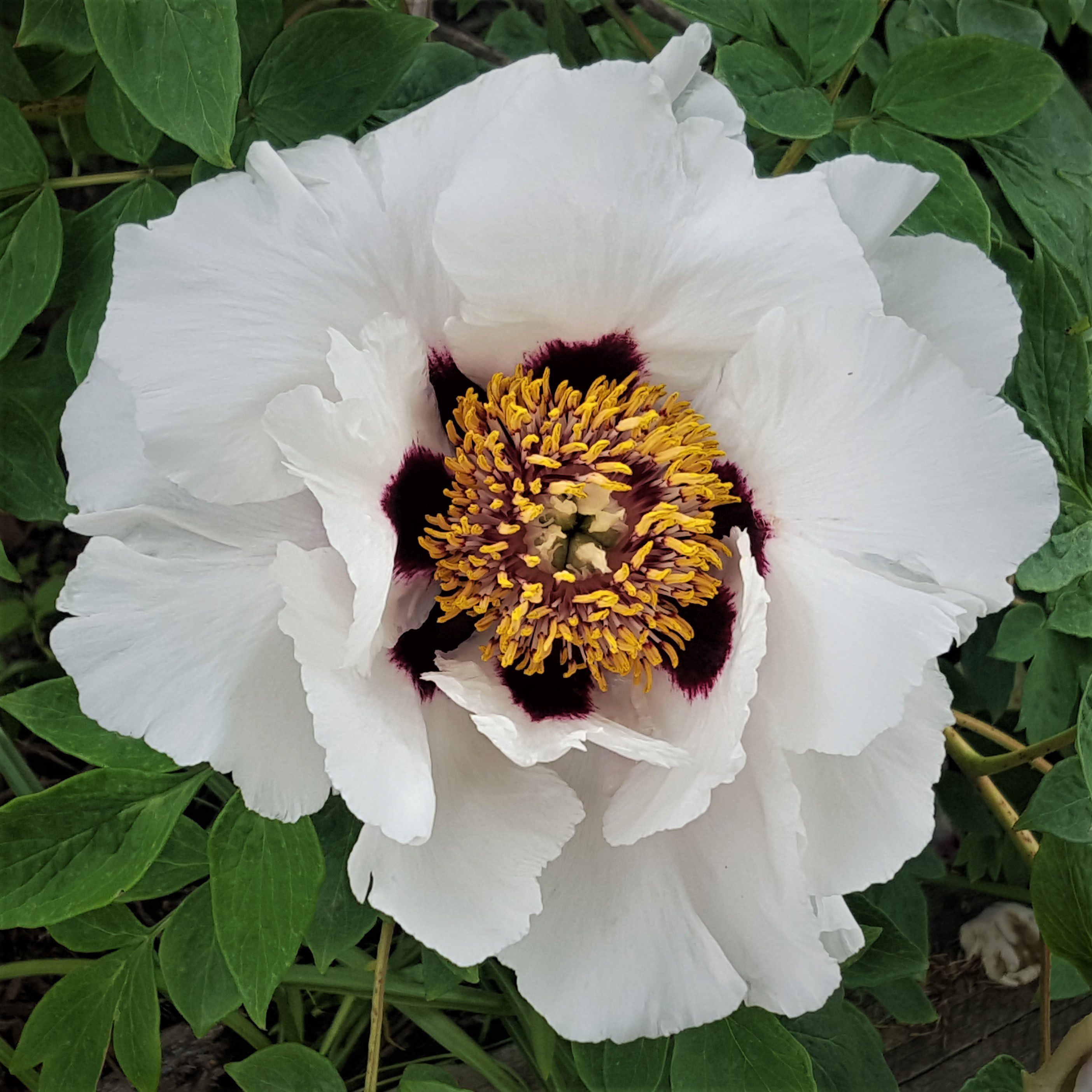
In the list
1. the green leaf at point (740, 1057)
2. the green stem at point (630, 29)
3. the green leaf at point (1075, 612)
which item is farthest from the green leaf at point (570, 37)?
the green leaf at point (740, 1057)

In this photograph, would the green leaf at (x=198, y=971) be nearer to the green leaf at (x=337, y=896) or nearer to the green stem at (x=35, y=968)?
the green leaf at (x=337, y=896)

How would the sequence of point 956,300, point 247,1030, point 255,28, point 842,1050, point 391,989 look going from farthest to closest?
point 247,1030, point 391,989, point 842,1050, point 255,28, point 956,300

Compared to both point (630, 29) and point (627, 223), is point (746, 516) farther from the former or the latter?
point (630, 29)

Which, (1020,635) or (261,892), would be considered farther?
(1020,635)

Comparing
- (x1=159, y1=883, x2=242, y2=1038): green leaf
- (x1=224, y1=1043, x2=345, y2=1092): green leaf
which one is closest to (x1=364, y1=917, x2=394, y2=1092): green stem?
(x1=224, y1=1043, x2=345, y2=1092): green leaf

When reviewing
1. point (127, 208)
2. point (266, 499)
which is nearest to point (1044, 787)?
point (266, 499)

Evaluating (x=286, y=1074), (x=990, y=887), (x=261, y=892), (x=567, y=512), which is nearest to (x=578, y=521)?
(x=567, y=512)

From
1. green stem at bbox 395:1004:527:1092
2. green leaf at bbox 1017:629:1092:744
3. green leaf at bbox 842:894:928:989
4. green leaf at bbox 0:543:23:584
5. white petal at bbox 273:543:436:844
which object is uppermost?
white petal at bbox 273:543:436:844

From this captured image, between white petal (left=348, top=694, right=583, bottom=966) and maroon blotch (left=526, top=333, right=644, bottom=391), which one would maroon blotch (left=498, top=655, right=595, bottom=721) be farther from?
maroon blotch (left=526, top=333, right=644, bottom=391)
